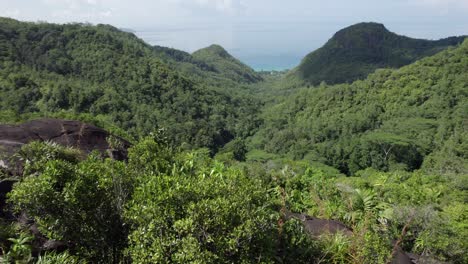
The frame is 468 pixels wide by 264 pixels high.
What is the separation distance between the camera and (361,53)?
438 ft

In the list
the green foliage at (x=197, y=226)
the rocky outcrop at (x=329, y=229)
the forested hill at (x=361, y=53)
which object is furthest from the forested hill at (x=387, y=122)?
the forested hill at (x=361, y=53)

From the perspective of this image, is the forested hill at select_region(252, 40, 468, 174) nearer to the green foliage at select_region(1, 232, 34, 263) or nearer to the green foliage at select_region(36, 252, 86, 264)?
the green foliage at select_region(36, 252, 86, 264)

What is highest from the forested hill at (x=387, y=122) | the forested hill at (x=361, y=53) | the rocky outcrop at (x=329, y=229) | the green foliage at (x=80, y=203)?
the forested hill at (x=361, y=53)

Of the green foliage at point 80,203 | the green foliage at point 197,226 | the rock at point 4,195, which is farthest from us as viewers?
the rock at point 4,195

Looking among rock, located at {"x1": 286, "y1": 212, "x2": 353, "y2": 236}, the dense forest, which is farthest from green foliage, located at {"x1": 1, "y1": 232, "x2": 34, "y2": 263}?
rock, located at {"x1": 286, "y1": 212, "x2": 353, "y2": 236}

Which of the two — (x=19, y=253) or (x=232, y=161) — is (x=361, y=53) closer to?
(x=232, y=161)

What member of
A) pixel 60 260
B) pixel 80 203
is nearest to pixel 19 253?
pixel 60 260

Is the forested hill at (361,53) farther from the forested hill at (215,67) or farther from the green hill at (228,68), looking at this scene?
the green hill at (228,68)

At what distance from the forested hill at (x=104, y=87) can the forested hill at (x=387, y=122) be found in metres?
12.4

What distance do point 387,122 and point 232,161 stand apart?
128 ft

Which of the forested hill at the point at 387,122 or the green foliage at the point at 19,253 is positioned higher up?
the green foliage at the point at 19,253

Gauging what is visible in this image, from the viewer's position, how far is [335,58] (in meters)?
139

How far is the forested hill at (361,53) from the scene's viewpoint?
12444cm

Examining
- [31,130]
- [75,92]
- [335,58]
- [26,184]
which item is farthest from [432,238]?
[335,58]
